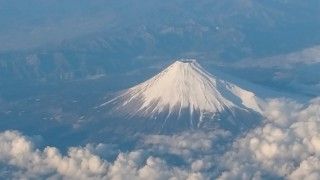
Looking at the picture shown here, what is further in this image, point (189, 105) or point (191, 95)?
point (191, 95)

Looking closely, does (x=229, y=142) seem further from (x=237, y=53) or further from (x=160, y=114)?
(x=237, y=53)

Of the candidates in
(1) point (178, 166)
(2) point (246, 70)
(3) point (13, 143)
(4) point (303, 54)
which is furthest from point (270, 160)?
(4) point (303, 54)

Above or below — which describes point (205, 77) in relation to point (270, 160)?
above

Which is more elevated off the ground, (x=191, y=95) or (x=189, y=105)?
(x=191, y=95)

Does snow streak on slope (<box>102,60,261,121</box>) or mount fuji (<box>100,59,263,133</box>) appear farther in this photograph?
snow streak on slope (<box>102,60,261,121</box>)

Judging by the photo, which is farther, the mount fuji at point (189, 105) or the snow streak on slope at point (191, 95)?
the snow streak on slope at point (191, 95)
